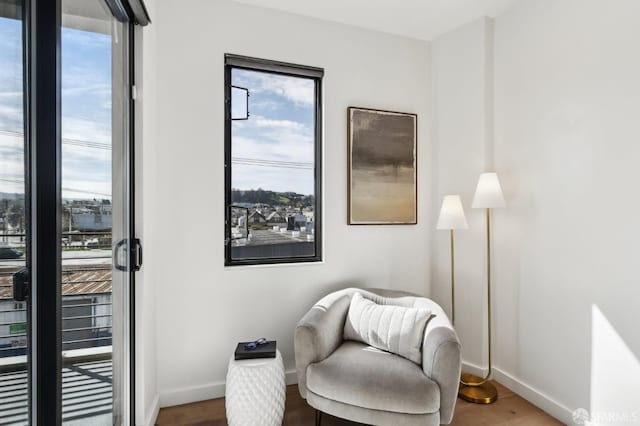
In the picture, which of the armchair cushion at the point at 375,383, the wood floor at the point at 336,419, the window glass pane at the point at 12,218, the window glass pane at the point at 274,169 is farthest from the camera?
the window glass pane at the point at 274,169

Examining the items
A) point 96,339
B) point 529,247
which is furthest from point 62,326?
point 529,247

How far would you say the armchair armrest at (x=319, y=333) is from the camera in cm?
199

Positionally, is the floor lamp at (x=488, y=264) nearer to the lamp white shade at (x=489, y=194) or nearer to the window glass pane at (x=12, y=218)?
the lamp white shade at (x=489, y=194)

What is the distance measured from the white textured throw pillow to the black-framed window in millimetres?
614

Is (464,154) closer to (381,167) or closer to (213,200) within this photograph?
(381,167)

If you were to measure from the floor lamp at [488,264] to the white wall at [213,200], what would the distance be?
0.91 meters

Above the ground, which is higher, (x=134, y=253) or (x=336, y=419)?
(x=134, y=253)

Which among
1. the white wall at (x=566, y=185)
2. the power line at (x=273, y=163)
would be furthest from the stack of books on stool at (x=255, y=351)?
the white wall at (x=566, y=185)

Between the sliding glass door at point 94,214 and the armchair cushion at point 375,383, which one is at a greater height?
the sliding glass door at point 94,214

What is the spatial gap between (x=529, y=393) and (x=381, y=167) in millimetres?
1895

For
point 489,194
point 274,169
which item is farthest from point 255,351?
point 489,194

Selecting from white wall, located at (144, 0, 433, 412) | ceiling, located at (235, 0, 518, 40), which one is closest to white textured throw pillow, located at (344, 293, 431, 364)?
white wall, located at (144, 0, 433, 412)

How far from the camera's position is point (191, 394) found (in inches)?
A: 93.1

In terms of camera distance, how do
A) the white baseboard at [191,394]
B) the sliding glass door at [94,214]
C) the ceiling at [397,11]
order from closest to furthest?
1. the sliding glass door at [94,214]
2. the white baseboard at [191,394]
3. the ceiling at [397,11]
